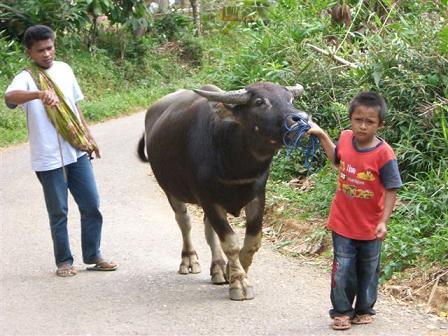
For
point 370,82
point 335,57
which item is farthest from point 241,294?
point 335,57

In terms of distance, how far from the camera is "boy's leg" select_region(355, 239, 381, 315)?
512cm

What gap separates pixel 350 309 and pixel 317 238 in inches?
87.4

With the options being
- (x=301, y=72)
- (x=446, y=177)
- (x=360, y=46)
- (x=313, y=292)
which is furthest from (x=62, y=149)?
(x=360, y=46)

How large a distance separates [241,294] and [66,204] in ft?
5.81

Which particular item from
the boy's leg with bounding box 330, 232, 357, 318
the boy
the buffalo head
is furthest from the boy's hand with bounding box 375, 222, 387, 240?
the buffalo head

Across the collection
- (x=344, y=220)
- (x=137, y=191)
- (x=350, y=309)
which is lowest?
(x=137, y=191)

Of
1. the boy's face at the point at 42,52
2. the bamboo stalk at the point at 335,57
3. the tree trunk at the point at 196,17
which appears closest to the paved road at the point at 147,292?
the boy's face at the point at 42,52

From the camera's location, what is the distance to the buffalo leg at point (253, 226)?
612 cm

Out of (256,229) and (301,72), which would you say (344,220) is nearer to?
(256,229)

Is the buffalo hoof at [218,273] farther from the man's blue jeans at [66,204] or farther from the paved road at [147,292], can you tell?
the man's blue jeans at [66,204]

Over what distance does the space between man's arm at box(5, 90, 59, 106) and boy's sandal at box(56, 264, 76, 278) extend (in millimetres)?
1424

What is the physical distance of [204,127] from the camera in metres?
6.24

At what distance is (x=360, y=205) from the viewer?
5059 mm

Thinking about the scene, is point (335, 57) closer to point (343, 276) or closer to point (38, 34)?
point (38, 34)
